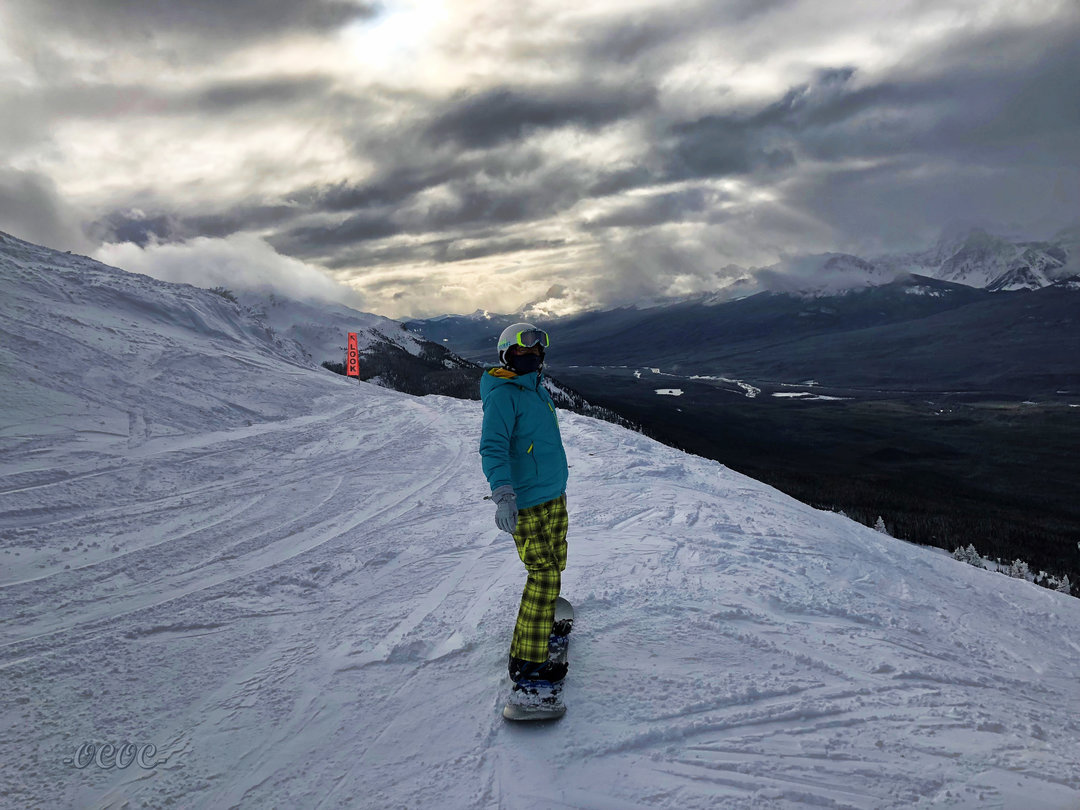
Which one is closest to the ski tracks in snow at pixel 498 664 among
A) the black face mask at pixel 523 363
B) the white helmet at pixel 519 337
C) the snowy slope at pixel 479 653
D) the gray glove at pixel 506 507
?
the snowy slope at pixel 479 653

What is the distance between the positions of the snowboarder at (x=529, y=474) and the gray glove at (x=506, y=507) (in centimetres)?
5

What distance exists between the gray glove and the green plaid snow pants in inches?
9.7

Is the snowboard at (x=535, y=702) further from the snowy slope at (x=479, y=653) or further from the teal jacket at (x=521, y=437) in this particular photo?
the teal jacket at (x=521, y=437)

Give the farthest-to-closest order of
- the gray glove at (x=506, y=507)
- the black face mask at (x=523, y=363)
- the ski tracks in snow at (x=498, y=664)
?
the black face mask at (x=523, y=363), the gray glove at (x=506, y=507), the ski tracks in snow at (x=498, y=664)

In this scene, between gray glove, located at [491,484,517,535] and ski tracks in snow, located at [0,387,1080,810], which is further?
gray glove, located at [491,484,517,535]

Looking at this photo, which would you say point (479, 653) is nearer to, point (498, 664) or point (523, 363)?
point (498, 664)

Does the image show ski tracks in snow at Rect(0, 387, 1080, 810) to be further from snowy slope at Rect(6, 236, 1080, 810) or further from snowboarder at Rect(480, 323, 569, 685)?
snowboarder at Rect(480, 323, 569, 685)

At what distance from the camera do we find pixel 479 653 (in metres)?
5.06

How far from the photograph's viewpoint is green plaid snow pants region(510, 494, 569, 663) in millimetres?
4344

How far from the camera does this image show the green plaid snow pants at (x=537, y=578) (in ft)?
14.3

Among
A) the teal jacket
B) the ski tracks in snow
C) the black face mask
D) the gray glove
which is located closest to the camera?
the ski tracks in snow

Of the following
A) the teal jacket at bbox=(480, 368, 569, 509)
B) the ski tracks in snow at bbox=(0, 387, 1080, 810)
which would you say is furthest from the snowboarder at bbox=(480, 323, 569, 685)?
the ski tracks in snow at bbox=(0, 387, 1080, 810)

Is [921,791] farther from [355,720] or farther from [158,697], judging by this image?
[158,697]

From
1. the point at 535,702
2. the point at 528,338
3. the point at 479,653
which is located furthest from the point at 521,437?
the point at 479,653
